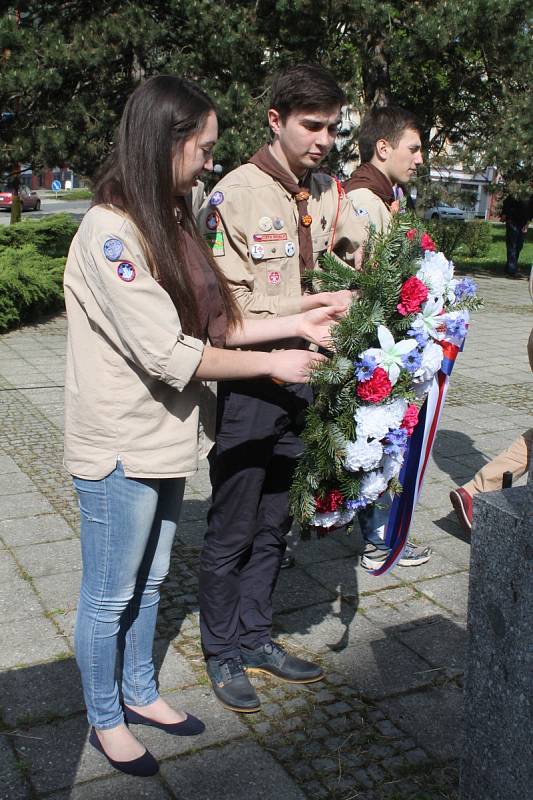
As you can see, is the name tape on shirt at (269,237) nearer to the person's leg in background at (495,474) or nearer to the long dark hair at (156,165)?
the long dark hair at (156,165)

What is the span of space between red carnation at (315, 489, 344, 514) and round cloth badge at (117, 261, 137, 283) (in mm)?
966

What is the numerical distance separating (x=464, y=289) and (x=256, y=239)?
2.36 feet

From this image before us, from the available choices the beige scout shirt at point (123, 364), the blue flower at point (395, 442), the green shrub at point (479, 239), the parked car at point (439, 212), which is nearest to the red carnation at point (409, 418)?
the blue flower at point (395, 442)

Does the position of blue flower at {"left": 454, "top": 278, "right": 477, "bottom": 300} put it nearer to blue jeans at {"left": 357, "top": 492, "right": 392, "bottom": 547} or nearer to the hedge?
blue jeans at {"left": 357, "top": 492, "right": 392, "bottom": 547}

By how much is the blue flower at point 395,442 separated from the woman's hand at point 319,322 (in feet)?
1.11

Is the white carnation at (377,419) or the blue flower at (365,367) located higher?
the blue flower at (365,367)

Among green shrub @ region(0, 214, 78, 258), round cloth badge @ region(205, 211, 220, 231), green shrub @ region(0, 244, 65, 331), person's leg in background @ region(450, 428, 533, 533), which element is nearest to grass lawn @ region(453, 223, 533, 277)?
green shrub @ region(0, 214, 78, 258)

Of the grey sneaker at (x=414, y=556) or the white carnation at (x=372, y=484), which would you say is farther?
the grey sneaker at (x=414, y=556)

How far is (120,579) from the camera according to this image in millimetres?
2619

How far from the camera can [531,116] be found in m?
16.1

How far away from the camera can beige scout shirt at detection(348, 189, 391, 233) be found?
12.1 ft

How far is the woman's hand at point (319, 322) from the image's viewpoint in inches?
105

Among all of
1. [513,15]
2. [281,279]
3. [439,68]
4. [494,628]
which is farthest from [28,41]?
[494,628]

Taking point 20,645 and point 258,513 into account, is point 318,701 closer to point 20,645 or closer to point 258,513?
point 258,513
